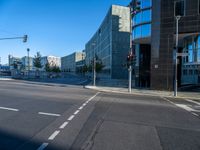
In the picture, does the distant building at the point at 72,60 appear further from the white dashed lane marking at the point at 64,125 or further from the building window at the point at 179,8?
the white dashed lane marking at the point at 64,125

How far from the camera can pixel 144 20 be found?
3061 centimetres

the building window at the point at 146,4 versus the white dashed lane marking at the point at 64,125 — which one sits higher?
the building window at the point at 146,4

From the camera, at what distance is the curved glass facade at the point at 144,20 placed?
29.7 meters

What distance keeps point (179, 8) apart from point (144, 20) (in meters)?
A: 6.19

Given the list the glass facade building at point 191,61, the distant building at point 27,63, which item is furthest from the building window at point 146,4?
the distant building at point 27,63

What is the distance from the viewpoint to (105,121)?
7.57 m

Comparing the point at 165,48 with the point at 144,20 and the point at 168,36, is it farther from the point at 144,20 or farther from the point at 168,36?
the point at 144,20

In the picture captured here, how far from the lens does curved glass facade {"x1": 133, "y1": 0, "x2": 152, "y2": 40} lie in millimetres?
29688

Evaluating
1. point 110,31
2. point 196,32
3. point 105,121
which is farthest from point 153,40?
point 110,31

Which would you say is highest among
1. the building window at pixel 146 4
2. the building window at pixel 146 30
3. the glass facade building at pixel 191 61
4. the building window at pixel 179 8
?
the building window at pixel 146 4

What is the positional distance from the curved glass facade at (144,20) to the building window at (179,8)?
4505 mm

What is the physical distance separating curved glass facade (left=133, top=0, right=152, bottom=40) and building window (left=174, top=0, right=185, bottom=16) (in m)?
4.50

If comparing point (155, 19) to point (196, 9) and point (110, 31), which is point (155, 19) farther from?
point (110, 31)

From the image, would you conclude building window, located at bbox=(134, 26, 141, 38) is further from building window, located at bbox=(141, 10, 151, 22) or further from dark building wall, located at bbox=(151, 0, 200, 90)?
dark building wall, located at bbox=(151, 0, 200, 90)
